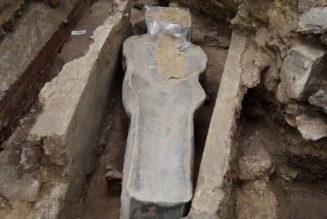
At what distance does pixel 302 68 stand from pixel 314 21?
40cm

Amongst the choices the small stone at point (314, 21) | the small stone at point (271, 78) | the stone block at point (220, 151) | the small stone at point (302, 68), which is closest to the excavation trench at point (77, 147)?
the stone block at point (220, 151)

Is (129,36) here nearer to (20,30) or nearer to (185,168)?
(20,30)

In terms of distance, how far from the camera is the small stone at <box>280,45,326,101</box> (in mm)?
3920

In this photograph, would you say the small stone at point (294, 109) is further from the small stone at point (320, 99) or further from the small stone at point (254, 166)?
the small stone at point (254, 166)

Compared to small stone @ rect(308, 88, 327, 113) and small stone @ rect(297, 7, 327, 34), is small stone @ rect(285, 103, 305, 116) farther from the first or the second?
small stone @ rect(297, 7, 327, 34)

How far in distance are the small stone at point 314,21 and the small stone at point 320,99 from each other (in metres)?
0.50

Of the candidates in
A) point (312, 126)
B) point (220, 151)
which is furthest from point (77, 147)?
point (312, 126)

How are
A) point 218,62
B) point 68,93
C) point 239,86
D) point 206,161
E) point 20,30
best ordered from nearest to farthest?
point 206,161 < point 68,93 < point 239,86 < point 20,30 < point 218,62

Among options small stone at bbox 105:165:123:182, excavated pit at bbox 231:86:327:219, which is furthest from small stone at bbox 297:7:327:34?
small stone at bbox 105:165:123:182

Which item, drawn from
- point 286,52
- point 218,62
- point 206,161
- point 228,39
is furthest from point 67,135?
point 228,39

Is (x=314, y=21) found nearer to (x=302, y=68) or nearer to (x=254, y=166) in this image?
(x=302, y=68)

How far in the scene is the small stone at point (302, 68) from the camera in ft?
12.9

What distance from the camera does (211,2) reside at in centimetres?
607

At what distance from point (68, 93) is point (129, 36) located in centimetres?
187
